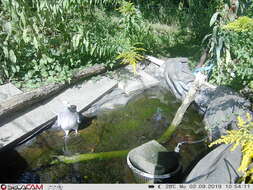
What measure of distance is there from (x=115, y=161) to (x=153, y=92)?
1911 mm

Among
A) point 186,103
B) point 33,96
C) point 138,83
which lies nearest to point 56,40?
point 33,96

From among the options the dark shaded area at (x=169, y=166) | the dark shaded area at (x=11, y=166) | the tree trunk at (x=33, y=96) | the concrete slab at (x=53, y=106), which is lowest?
the dark shaded area at (x=11, y=166)

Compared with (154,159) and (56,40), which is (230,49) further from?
(56,40)

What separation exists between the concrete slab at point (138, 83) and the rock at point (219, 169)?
226cm

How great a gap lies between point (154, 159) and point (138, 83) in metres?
2.05

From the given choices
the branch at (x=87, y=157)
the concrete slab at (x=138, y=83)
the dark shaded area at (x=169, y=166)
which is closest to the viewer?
the dark shaded area at (x=169, y=166)

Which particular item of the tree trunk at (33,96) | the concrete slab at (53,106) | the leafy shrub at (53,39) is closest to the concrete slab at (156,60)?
the leafy shrub at (53,39)

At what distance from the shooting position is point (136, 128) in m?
3.93

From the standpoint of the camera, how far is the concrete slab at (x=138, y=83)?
4750mm

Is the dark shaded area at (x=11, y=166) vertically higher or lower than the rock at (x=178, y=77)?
lower

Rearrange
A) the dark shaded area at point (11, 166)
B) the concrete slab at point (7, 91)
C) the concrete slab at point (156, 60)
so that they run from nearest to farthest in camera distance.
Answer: the dark shaded area at point (11, 166), the concrete slab at point (7, 91), the concrete slab at point (156, 60)

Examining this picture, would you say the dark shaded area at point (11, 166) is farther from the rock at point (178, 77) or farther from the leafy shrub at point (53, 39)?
the rock at point (178, 77)

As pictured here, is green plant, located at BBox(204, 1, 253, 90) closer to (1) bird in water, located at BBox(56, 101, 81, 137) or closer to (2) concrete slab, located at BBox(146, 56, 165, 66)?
(2) concrete slab, located at BBox(146, 56, 165, 66)

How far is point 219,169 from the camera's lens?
2.54m
